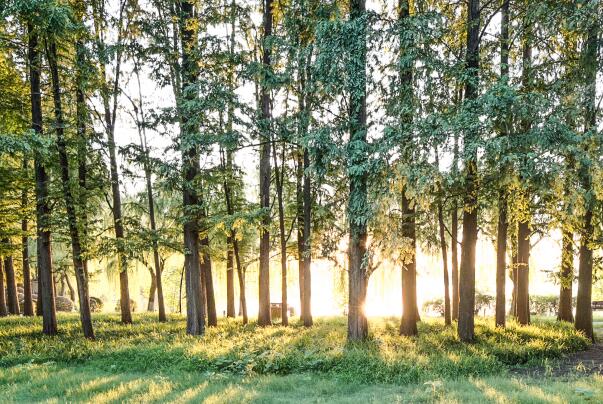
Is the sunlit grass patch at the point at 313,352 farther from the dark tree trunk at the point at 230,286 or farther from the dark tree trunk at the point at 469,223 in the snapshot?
the dark tree trunk at the point at 230,286

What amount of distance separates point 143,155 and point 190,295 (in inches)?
186

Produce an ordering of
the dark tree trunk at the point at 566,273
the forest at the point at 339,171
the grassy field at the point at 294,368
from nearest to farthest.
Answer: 1. the grassy field at the point at 294,368
2. the forest at the point at 339,171
3. the dark tree trunk at the point at 566,273

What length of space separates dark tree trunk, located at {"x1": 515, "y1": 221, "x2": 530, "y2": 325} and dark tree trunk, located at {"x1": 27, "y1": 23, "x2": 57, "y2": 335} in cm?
1534

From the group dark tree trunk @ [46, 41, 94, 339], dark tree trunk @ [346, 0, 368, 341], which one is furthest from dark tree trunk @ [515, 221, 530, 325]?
dark tree trunk @ [46, 41, 94, 339]

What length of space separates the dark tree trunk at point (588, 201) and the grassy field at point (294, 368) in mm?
770

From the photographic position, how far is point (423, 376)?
7789 millimetres

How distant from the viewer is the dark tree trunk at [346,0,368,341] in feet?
33.1

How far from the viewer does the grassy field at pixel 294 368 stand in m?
6.75

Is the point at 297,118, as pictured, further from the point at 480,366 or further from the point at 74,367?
the point at 74,367

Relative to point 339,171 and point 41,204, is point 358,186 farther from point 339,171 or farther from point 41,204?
point 41,204

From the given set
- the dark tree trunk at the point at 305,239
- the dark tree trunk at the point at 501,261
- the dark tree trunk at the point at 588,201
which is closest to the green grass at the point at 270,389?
the dark tree trunk at the point at 588,201

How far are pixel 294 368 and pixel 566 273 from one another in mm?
10717

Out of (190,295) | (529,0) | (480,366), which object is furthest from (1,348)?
(529,0)

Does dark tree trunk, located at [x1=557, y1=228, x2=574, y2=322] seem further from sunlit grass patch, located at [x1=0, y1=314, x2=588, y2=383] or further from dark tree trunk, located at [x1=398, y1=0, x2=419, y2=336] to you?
dark tree trunk, located at [x1=398, y1=0, x2=419, y2=336]
